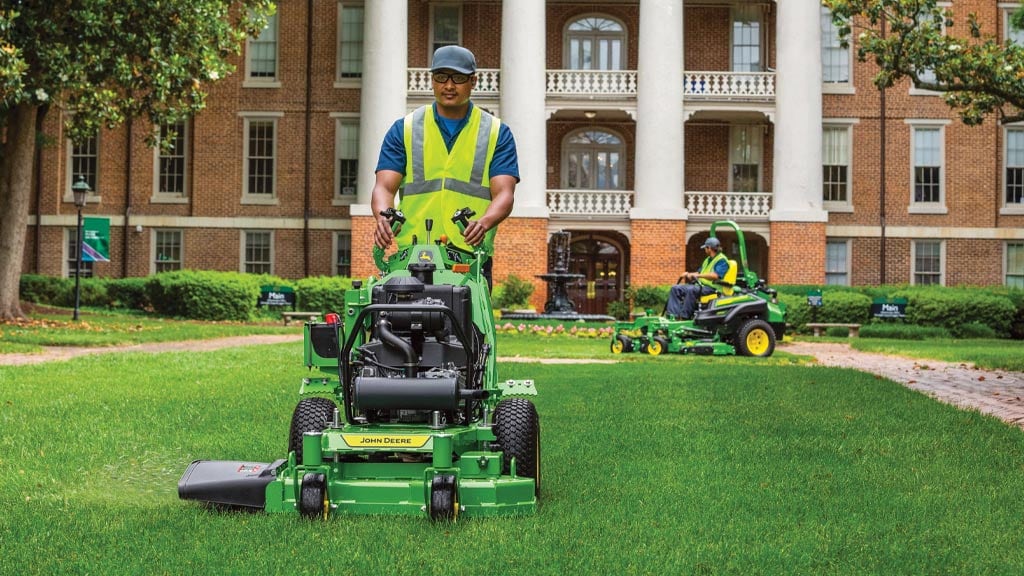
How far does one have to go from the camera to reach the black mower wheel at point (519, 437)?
596 cm

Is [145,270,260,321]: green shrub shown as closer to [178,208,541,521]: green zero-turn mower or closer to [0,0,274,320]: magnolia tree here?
[0,0,274,320]: magnolia tree

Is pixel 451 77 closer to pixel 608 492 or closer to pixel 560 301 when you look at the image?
pixel 608 492

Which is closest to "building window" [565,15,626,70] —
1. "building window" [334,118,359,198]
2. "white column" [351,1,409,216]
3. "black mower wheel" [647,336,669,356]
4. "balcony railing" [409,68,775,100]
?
"balcony railing" [409,68,775,100]

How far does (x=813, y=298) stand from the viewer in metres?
30.0

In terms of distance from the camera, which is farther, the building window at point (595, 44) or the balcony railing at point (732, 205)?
the building window at point (595, 44)

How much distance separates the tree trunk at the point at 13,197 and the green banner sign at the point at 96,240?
806 cm

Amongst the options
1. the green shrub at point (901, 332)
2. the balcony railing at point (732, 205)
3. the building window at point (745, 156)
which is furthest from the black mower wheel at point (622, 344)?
the building window at point (745, 156)

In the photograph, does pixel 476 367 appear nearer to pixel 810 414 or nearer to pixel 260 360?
pixel 810 414

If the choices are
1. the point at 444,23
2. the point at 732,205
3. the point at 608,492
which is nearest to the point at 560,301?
the point at 732,205

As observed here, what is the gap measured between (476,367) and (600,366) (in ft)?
33.3

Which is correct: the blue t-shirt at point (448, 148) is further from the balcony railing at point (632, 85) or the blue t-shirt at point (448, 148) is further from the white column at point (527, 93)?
the balcony railing at point (632, 85)

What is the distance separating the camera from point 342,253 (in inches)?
1432

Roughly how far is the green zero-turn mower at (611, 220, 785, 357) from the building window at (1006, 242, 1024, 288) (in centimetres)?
1861

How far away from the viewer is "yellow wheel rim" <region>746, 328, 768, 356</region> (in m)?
19.4
